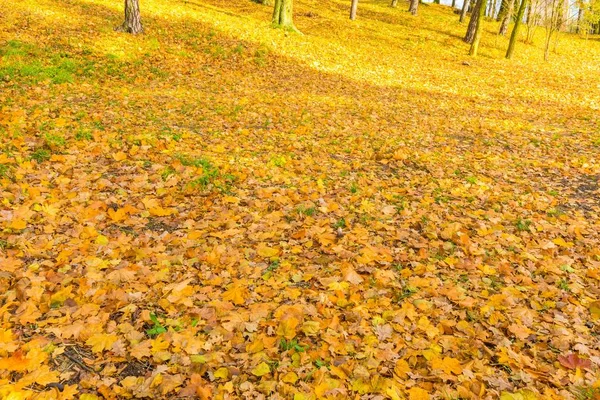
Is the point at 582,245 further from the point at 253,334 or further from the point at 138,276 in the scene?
the point at 138,276

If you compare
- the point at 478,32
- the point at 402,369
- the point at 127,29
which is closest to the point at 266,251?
the point at 402,369

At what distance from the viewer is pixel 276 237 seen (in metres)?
5.54

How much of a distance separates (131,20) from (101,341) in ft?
44.3

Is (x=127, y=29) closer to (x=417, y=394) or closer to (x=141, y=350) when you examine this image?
(x=141, y=350)

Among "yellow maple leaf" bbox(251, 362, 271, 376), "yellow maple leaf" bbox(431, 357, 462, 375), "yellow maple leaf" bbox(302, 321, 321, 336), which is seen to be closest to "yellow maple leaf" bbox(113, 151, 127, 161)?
"yellow maple leaf" bbox(302, 321, 321, 336)

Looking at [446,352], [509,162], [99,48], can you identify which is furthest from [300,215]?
[99,48]

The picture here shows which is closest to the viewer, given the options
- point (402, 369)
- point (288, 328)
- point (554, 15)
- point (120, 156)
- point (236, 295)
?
point (402, 369)

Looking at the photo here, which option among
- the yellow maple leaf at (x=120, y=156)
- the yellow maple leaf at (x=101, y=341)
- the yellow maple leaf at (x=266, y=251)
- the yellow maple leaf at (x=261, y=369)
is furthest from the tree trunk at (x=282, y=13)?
the yellow maple leaf at (x=261, y=369)

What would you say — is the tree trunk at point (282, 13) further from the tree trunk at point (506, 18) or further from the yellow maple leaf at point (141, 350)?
the yellow maple leaf at point (141, 350)

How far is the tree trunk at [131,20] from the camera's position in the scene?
13.9 metres

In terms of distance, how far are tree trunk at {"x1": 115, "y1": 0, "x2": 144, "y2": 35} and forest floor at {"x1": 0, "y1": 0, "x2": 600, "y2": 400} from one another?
3.61 feet

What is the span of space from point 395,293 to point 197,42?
13.5 metres

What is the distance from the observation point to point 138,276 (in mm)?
4562

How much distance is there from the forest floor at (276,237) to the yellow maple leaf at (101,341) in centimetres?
3
